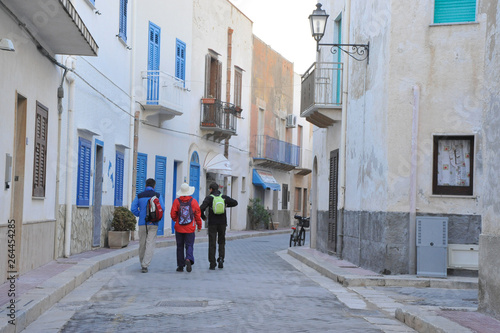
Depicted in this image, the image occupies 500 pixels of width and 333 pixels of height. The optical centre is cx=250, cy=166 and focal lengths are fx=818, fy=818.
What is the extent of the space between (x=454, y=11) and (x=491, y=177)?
6.39m

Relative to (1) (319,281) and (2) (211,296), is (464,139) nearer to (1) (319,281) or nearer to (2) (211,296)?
(1) (319,281)

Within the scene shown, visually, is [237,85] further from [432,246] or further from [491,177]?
[491,177]

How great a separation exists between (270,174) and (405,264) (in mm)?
27749

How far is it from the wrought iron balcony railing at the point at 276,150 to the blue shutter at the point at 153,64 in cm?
1406

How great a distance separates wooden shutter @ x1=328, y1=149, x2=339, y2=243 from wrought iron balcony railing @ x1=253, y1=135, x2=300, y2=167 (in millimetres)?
18640

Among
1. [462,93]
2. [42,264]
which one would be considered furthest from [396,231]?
[42,264]

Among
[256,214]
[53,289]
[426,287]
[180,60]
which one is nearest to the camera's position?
[53,289]

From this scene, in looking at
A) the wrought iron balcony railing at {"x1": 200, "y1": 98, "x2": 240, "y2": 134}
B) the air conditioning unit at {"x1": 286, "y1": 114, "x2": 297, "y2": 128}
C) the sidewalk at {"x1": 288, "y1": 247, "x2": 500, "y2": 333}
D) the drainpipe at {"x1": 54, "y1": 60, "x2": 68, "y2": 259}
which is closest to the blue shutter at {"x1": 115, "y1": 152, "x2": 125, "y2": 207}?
the sidewalk at {"x1": 288, "y1": 247, "x2": 500, "y2": 333}

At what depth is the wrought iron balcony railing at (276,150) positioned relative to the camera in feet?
133

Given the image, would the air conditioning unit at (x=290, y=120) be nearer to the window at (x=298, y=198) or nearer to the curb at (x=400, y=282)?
the window at (x=298, y=198)

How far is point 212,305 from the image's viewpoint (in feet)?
34.5

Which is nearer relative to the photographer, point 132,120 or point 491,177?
point 491,177

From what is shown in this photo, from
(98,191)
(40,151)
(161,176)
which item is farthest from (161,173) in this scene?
(40,151)

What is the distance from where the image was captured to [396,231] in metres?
15.2
